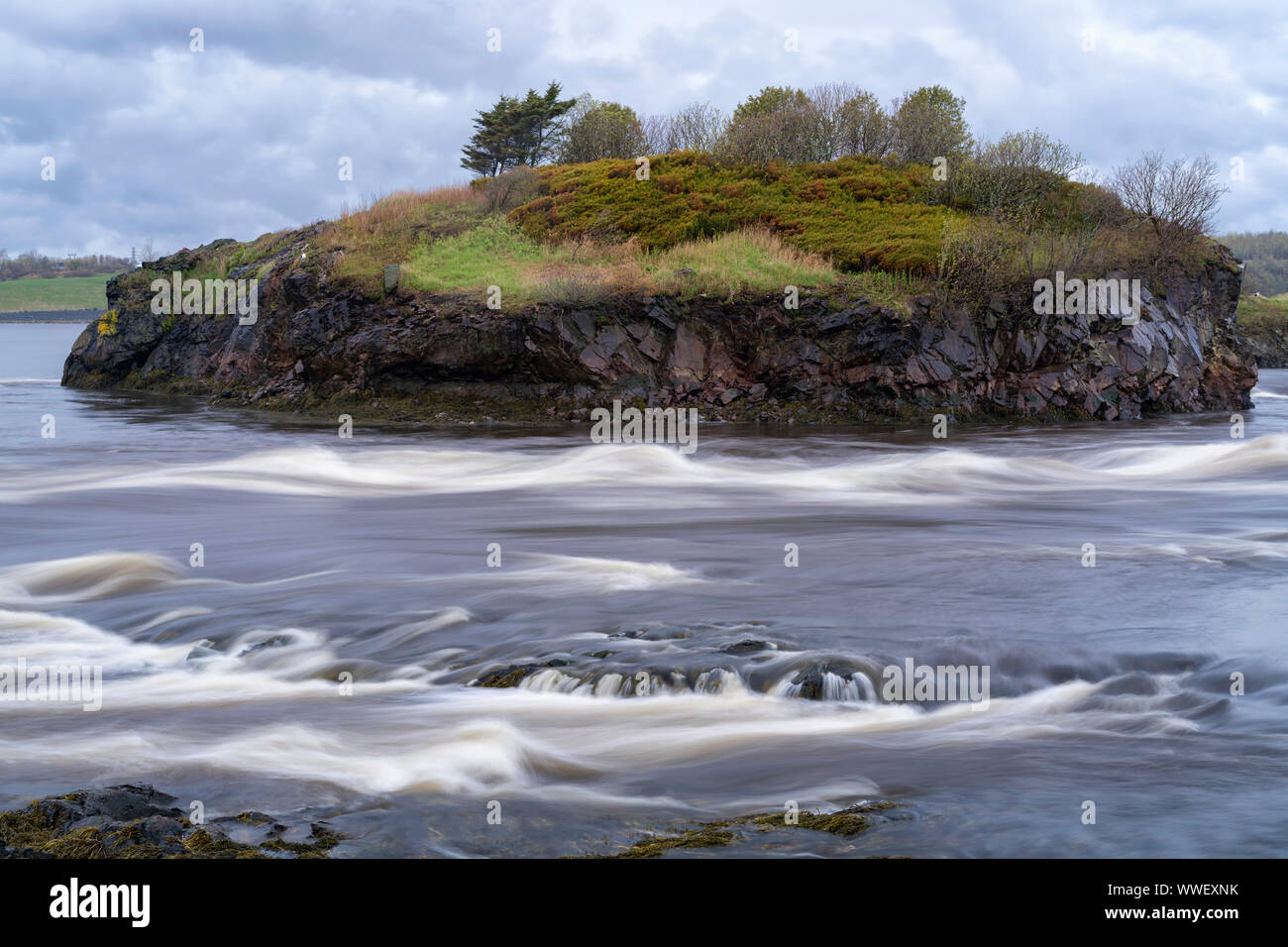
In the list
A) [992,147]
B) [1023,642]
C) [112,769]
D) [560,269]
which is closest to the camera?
[112,769]

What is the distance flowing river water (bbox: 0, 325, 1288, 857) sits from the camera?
198 inches

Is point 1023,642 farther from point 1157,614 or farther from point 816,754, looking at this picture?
point 816,754

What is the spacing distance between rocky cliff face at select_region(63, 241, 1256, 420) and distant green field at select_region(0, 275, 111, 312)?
101 meters

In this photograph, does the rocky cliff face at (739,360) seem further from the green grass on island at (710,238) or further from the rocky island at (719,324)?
the green grass on island at (710,238)

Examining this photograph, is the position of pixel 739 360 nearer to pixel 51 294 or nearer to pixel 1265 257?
pixel 51 294

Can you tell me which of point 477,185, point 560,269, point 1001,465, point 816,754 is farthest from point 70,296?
Answer: point 816,754

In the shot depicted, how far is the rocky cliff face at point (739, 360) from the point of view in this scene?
75.0 feet

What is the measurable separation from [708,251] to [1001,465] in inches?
435

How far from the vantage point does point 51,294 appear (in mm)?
120000

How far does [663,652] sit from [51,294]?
5209 inches

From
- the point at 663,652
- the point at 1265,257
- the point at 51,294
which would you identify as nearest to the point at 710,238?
the point at 663,652

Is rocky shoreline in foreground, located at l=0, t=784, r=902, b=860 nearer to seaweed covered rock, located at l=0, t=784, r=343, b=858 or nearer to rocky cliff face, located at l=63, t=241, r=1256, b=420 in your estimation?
seaweed covered rock, located at l=0, t=784, r=343, b=858

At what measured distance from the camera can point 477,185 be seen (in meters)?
32.3
